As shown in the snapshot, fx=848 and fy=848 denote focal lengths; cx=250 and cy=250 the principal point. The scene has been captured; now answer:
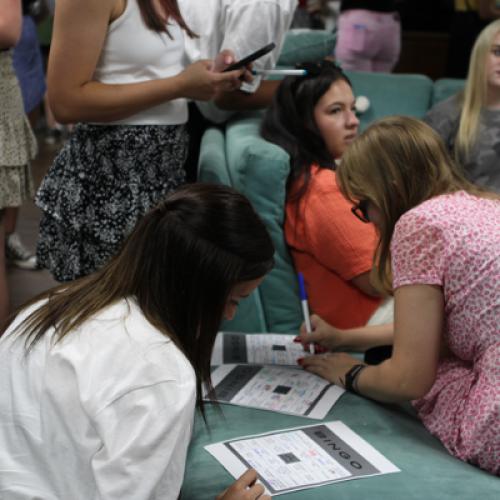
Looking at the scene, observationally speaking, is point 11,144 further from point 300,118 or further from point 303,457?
point 303,457

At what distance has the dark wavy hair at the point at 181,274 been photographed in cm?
128

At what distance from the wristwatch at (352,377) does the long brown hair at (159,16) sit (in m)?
0.84

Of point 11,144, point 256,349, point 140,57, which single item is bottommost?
point 256,349

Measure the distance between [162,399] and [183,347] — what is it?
0.14 metres

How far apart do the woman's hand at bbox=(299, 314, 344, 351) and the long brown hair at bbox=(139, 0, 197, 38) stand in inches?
30.1

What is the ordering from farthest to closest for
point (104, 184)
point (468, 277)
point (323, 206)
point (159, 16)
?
point (323, 206)
point (104, 184)
point (159, 16)
point (468, 277)

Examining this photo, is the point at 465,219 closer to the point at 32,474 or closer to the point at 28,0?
the point at 32,474

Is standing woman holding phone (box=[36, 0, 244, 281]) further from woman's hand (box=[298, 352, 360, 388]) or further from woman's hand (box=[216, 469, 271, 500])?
woman's hand (box=[216, 469, 271, 500])

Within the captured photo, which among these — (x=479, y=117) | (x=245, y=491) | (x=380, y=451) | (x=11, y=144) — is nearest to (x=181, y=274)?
(x=245, y=491)

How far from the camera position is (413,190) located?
5.65 feet

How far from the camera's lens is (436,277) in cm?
159

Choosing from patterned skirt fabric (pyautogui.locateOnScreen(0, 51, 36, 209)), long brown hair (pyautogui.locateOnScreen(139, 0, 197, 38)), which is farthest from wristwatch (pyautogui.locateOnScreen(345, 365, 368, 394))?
patterned skirt fabric (pyautogui.locateOnScreen(0, 51, 36, 209))

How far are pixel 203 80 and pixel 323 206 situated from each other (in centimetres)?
56

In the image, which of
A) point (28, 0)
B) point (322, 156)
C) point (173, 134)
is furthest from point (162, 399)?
point (28, 0)
